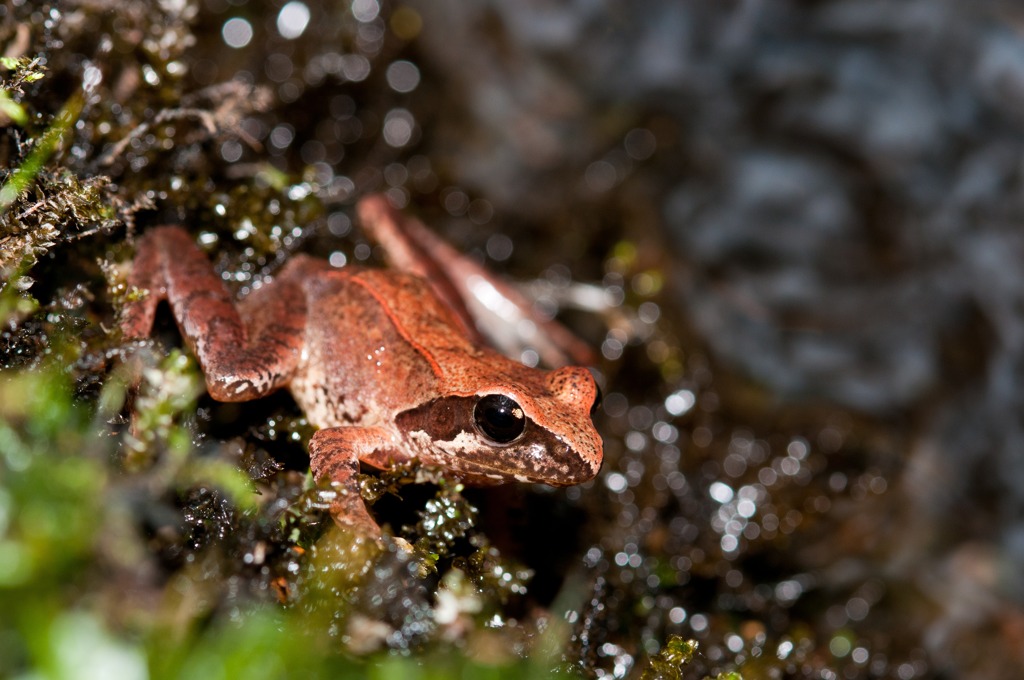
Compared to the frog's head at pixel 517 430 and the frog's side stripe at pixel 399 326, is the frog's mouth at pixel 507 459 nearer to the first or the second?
the frog's head at pixel 517 430

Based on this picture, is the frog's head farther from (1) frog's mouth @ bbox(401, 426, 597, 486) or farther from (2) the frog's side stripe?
(2) the frog's side stripe

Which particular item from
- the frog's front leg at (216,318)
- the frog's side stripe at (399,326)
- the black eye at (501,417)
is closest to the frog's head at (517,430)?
the black eye at (501,417)

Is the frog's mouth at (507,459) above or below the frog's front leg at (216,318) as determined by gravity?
below

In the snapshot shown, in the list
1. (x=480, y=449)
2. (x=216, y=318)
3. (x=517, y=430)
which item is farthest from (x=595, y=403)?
(x=216, y=318)

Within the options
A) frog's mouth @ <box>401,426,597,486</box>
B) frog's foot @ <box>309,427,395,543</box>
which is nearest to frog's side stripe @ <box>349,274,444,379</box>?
frog's mouth @ <box>401,426,597,486</box>

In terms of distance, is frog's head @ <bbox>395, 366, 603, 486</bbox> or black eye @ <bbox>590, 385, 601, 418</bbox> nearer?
frog's head @ <bbox>395, 366, 603, 486</bbox>

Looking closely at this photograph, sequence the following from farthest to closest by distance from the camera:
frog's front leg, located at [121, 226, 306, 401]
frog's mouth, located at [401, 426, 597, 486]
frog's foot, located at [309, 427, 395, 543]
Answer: frog's front leg, located at [121, 226, 306, 401]
frog's mouth, located at [401, 426, 597, 486]
frog's foot, located at [309, 427, 395, 543]

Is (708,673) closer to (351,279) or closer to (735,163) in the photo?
(351,279)

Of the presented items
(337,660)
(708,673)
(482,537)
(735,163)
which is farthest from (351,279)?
(735,163)
